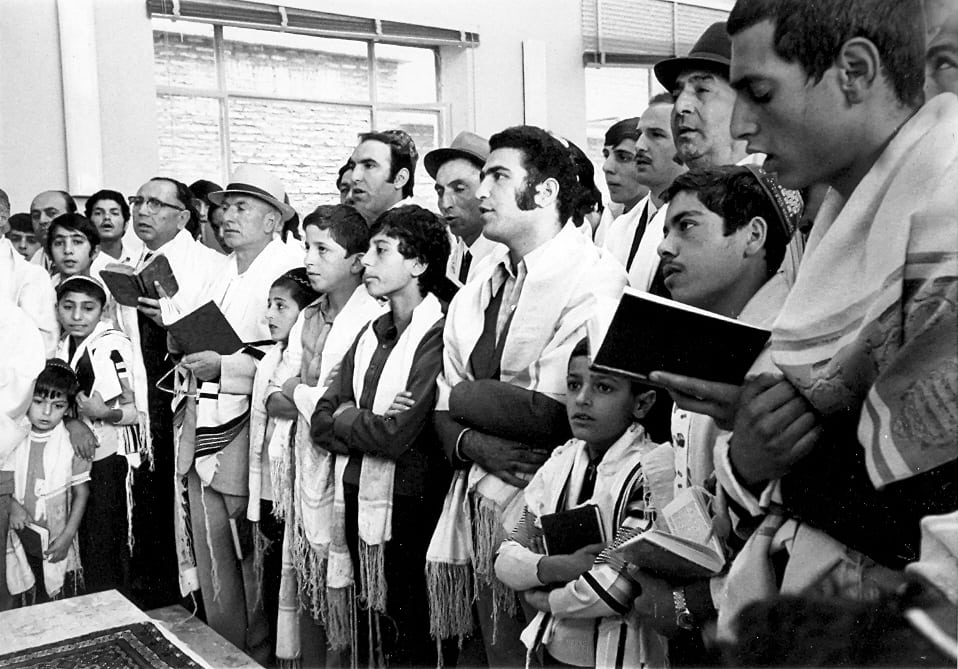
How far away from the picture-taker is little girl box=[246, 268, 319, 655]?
3.05m

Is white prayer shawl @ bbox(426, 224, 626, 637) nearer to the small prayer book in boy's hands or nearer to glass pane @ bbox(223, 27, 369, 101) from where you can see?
the small prayer book in boy's hands

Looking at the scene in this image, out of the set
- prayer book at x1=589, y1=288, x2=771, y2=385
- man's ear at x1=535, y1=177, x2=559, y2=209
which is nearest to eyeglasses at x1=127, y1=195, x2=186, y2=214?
man's ear at x1=535, y1=177, x2=559, y2=209

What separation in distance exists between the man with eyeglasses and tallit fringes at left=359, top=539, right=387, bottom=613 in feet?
4.88

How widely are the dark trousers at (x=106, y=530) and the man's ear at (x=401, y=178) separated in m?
1.54

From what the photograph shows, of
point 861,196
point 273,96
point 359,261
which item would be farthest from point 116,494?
point 861,196

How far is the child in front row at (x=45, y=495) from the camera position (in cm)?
338

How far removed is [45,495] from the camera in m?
3.40

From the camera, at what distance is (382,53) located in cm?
570

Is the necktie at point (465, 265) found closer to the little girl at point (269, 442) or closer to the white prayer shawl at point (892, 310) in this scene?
the little girl at point (269, 442)

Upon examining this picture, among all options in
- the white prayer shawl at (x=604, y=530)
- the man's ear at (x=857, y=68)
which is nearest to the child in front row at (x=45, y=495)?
the white prayer shawl at (x=604, y=530)

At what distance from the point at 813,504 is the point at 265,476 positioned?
7.58 feet

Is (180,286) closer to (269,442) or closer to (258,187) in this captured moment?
(258,187)

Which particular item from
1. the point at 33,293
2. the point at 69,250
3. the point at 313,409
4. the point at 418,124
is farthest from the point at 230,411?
the point at 418,124

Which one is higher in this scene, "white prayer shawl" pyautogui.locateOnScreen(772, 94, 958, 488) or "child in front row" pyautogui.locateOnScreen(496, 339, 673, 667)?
"white prayer shawl" pyautogui.locateOnScreen(772, 94, 958, 488)
